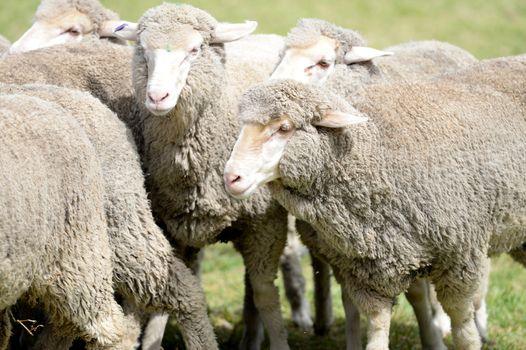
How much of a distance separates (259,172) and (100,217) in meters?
0.77

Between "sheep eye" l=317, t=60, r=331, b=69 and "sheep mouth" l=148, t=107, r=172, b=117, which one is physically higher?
"sheep eye" l=317, t=60, r=331, b=69

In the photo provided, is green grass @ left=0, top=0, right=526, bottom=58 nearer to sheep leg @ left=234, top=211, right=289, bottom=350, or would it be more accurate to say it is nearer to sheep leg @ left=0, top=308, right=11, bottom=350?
sheep leg @ left=234, top=211, right=289, bottom=350

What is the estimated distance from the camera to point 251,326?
6539 mm

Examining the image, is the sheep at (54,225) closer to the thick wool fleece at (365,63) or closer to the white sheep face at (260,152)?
the white sheep face at (260,152)

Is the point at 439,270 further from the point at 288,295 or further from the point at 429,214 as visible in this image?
the point at 288,295

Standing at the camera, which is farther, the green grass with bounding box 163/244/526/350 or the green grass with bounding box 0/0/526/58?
the green grass with bounding box 0/0/526/58

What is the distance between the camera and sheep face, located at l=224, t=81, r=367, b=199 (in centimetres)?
468

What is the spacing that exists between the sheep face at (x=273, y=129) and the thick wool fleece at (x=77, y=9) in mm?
2352

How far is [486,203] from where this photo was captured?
520 cm

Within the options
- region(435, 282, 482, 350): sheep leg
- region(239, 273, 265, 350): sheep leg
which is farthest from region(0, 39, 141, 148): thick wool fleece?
region(435, 282, 482, 350): sheep leg

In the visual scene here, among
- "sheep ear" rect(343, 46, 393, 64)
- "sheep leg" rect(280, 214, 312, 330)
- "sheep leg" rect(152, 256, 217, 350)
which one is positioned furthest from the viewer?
"sheep leg" rect(280, 214, 312, 330)

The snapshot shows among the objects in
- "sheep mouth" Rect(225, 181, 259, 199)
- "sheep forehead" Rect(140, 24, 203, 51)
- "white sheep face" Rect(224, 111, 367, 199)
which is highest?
Result: "sheep forehead" Rect(140, 24, 203, 51)

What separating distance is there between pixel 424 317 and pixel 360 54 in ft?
5.43

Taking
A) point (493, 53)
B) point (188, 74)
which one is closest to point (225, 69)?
point (188, 74)
